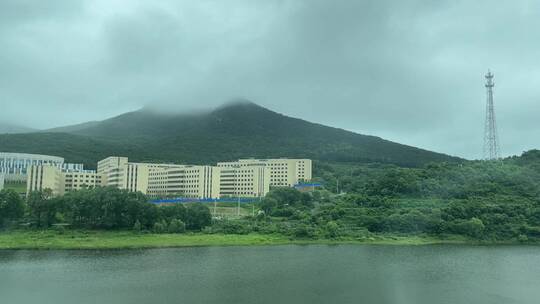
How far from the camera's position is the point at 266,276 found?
19.5 metres

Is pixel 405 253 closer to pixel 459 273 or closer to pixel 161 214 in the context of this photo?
pixel 459 273

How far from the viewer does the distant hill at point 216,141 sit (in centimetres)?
7731

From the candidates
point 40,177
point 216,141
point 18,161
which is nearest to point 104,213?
point 40,177

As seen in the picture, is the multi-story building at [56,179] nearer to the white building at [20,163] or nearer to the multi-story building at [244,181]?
the white building at [20,163]

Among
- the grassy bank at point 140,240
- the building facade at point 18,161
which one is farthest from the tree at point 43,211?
the building facade at point 18,161

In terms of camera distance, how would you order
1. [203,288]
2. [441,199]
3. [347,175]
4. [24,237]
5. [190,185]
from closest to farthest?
[203,288]
[24,237]
[441,199]
[190,185]
[347,175]

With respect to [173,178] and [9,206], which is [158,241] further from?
[173,178]

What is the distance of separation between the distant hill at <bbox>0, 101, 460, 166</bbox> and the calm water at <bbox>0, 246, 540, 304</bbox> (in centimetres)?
5004

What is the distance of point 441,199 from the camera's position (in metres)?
41.3

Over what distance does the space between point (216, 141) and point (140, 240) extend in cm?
6251

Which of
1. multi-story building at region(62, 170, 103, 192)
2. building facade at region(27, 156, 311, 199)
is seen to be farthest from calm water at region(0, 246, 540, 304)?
multi-story building at region(62, 170, 103, 192)

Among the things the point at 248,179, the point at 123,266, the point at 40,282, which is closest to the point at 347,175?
the point at 248,179

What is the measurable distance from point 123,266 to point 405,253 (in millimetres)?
16101

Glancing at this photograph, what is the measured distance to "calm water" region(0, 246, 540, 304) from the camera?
16.1m
